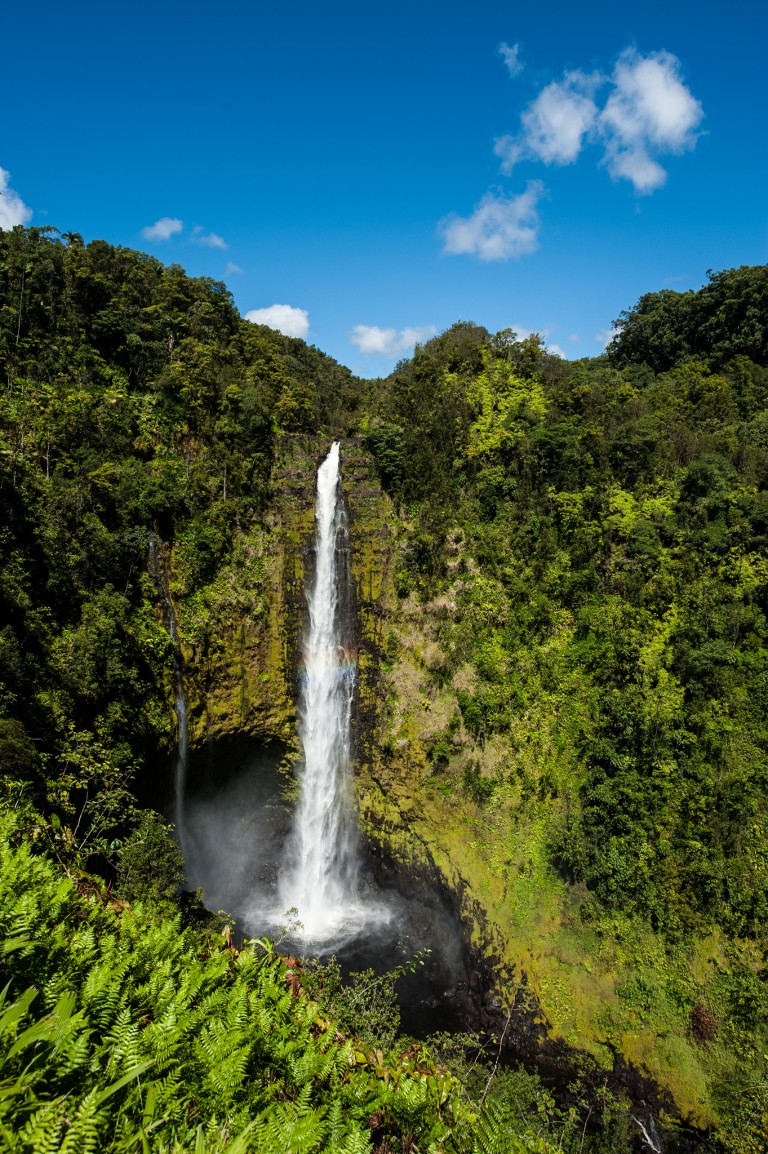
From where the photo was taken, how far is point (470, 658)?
817 inches

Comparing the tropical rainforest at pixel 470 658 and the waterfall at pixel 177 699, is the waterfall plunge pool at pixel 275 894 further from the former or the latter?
the tropical rainforest at pixel 470 658

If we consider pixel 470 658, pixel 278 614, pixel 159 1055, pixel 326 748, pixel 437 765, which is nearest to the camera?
pixel 159 1055

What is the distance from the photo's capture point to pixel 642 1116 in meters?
13.4

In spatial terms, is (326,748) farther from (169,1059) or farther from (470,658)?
(169,1059)

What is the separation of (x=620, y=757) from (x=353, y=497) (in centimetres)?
1459

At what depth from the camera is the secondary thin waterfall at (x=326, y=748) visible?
19.7 m

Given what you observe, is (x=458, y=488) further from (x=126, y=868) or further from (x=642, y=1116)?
(x=642, y=1116)

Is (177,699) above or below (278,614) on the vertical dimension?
below

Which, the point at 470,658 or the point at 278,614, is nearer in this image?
the point at 470,658

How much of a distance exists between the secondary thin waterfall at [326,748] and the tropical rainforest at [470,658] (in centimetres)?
132

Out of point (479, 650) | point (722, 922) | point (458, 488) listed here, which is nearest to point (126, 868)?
point (479, 650)

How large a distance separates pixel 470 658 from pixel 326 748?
6.78 metres

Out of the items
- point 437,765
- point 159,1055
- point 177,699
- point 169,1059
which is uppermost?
point 159,1055

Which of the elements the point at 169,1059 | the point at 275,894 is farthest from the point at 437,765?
the point at 169,1059
